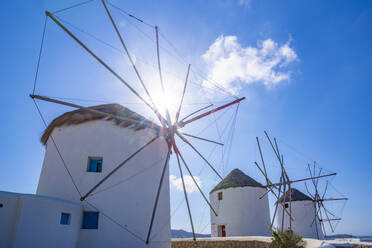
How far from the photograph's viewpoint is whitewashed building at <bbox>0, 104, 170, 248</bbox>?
1108 centimetres

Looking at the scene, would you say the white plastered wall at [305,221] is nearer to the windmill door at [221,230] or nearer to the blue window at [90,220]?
the windmill door at [221,230]

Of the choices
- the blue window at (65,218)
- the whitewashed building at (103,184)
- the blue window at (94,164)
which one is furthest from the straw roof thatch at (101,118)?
the blue window at (65,218)

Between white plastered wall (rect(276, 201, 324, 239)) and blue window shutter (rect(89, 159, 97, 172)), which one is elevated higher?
blue window shutter (rect(89, 159, 97, 172))

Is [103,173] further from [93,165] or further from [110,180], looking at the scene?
[93,165]

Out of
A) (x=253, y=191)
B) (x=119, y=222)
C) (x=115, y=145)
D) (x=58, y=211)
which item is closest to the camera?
(x=58, y=211)

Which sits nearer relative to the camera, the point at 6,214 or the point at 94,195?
the point at 6,214

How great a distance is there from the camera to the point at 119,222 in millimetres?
11797

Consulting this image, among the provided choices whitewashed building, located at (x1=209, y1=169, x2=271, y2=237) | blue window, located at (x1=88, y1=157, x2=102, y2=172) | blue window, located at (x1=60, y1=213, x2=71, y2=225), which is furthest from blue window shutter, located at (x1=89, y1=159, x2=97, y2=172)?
whitewashed building, located at (x1=209, y1=169, x2=271, y2=237)

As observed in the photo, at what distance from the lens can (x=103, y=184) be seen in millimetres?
12039

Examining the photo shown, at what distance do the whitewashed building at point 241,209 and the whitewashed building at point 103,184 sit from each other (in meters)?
9.07

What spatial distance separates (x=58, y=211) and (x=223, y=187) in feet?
51.5

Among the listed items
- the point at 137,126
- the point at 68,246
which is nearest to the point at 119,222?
the point at 68,246

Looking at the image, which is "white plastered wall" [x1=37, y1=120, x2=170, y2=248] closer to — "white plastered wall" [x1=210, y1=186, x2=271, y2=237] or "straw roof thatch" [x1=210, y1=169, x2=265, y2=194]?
"white plastered wall" [x1=210, y1=186, x2=271, y2=237]

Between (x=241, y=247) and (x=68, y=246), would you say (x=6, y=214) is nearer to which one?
(x=68, y=246)
